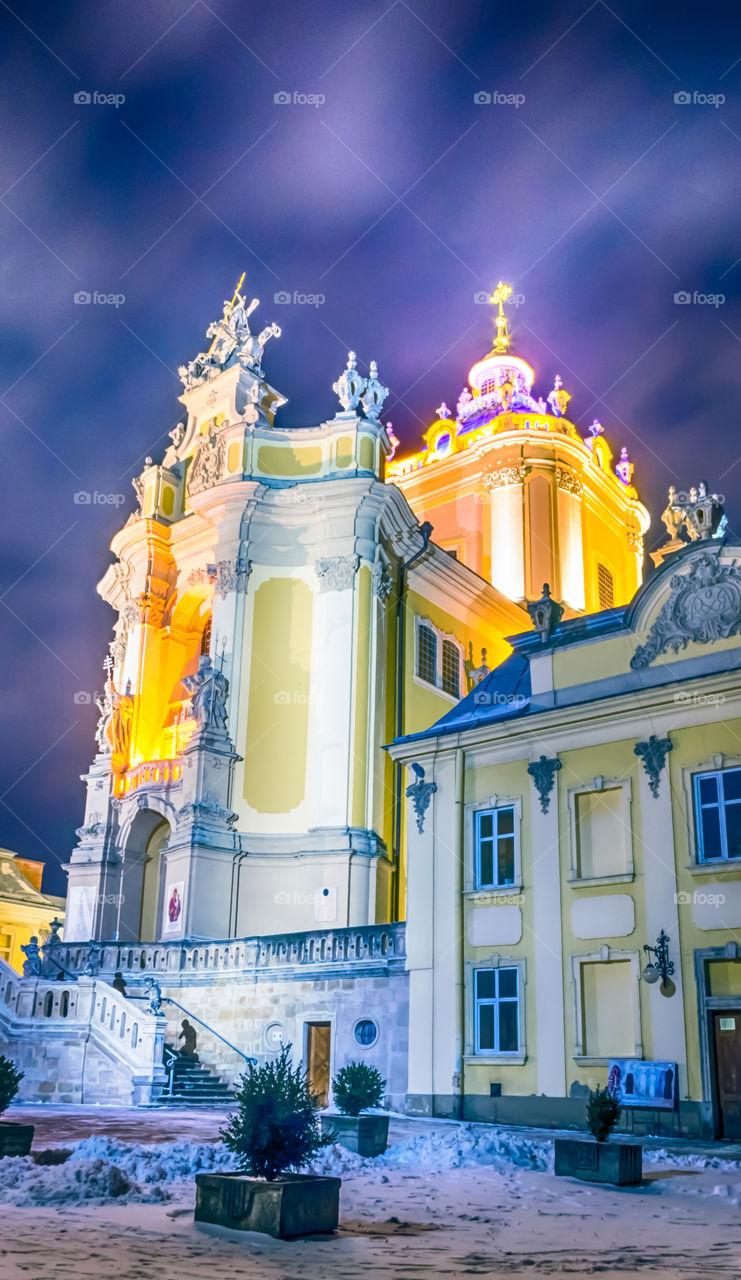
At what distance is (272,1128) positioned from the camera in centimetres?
940

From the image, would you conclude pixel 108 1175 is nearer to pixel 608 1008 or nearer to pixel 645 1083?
pixel 645 1083

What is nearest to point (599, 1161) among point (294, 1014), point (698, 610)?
point (698, 610)

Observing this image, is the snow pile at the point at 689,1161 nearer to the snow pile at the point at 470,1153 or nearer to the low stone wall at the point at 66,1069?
the snow pile at the point at 470,1153

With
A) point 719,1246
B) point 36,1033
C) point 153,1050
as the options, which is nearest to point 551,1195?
point 719,1246

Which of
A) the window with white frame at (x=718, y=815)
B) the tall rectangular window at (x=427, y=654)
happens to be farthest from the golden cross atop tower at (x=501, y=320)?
the window with white frame at (x=718, y=815)

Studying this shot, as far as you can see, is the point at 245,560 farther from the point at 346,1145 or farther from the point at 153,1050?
the point at 346,1145

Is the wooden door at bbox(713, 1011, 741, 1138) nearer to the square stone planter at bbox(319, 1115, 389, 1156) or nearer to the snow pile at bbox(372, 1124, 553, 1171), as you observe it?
the snow pile at bbox(372, 1124, 553, 1171)

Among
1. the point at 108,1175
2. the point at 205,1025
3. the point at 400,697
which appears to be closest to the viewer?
the point at 108,1175

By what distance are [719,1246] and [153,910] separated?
2832 centimetres

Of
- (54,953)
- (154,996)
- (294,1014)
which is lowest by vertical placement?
(294,1014)

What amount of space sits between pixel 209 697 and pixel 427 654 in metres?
8.24

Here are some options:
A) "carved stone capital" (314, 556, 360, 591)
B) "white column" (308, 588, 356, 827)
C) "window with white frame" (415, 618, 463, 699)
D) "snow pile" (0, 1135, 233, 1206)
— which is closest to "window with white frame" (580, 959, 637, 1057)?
"snow pile" (0, 1135, 233, 1206)

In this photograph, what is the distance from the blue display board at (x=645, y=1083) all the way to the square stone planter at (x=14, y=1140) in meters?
10.1

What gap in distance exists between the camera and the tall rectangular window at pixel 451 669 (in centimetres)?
3931
